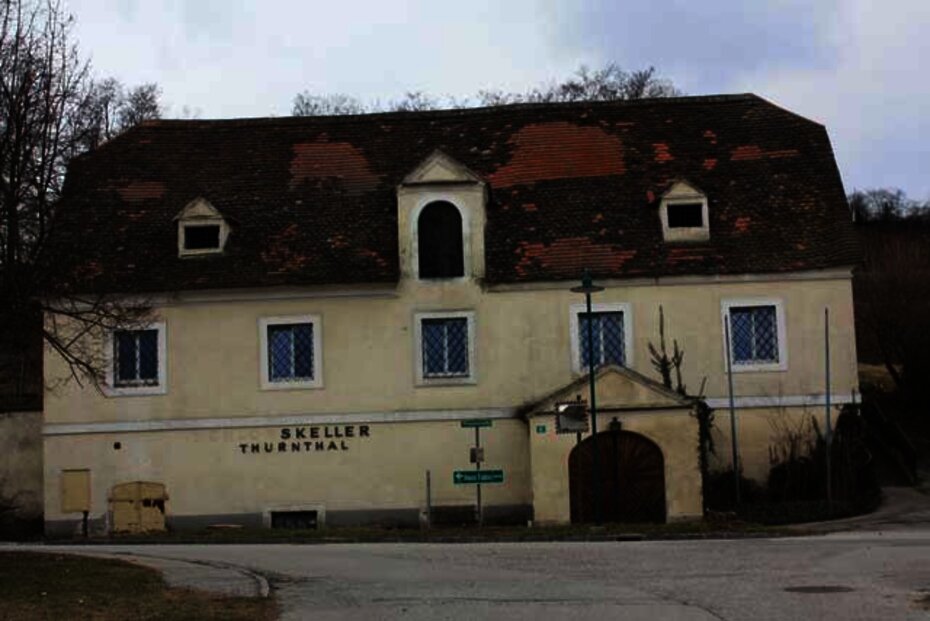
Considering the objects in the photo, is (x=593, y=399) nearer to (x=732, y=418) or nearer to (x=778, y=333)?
(x=732, y=418)

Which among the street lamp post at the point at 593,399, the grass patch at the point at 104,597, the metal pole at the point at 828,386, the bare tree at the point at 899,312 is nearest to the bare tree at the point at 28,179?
the grass patch at the point at 104,597

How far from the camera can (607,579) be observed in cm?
1583

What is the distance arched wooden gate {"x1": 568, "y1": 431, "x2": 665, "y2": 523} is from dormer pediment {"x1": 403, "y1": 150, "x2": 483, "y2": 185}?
7765 millimetres

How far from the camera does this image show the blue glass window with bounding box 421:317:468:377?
32.0 m

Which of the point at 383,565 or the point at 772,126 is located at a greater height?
the point at 772,126

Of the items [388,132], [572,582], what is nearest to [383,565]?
[572,582]

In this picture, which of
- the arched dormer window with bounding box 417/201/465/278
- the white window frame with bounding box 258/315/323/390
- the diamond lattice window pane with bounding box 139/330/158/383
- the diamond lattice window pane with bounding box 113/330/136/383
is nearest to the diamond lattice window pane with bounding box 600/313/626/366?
the arched dormer window with bounding box 417/201/465/278

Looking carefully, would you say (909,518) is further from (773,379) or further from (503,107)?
(503,107)

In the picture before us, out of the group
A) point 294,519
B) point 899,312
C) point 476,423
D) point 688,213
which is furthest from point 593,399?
point 899,312

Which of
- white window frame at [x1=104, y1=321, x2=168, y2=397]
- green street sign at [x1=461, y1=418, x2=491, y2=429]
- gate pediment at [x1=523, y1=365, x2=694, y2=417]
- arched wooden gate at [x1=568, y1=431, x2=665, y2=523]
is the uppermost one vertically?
white window frame at [x1=104, y1=321, x2=168, y2=397]

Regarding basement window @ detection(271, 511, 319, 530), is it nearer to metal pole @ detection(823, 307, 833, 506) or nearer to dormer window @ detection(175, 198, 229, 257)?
dormer window @ detection(175, 198, 229, 257)

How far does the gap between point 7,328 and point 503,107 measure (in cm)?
2156

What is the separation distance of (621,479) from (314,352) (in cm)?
866

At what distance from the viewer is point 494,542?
78.6 feet
